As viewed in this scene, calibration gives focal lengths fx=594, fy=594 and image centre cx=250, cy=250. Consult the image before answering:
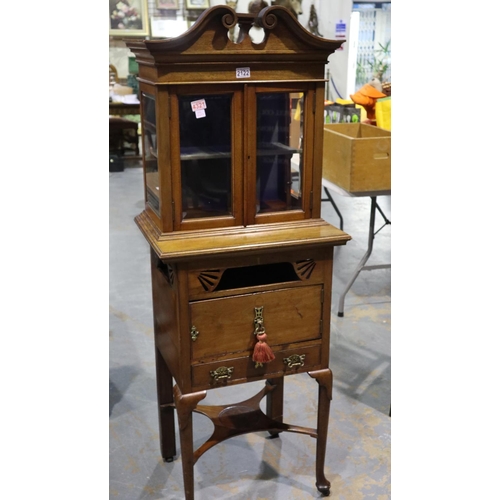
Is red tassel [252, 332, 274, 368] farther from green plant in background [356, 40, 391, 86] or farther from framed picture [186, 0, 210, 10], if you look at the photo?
green plant in background [356, 40, 391, 86]

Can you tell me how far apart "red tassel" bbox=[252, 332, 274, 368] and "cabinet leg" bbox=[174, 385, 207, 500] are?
20 centimetres

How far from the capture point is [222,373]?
186cm

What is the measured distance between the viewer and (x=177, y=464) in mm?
2293

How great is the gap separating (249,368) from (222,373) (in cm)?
9

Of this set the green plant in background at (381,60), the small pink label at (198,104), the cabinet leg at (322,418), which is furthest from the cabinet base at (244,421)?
the green plant in background at (381,60)

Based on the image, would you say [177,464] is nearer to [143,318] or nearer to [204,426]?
[204,426]

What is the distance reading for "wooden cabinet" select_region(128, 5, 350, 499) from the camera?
1.72 metres

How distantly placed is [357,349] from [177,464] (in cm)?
129

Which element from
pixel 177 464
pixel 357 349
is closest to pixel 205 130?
pixel 177 464

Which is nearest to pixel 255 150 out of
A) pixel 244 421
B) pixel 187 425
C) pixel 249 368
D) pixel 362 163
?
pixel 249 368

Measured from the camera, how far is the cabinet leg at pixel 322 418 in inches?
78.9

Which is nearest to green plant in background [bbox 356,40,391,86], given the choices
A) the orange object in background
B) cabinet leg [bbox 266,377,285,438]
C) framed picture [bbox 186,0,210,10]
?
framed picture [bbox 186,0,210,10]

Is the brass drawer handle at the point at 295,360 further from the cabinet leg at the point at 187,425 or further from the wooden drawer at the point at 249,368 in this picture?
the cabinet leg at the point at 187,425

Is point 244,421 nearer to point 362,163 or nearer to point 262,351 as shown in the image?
point 262,351
